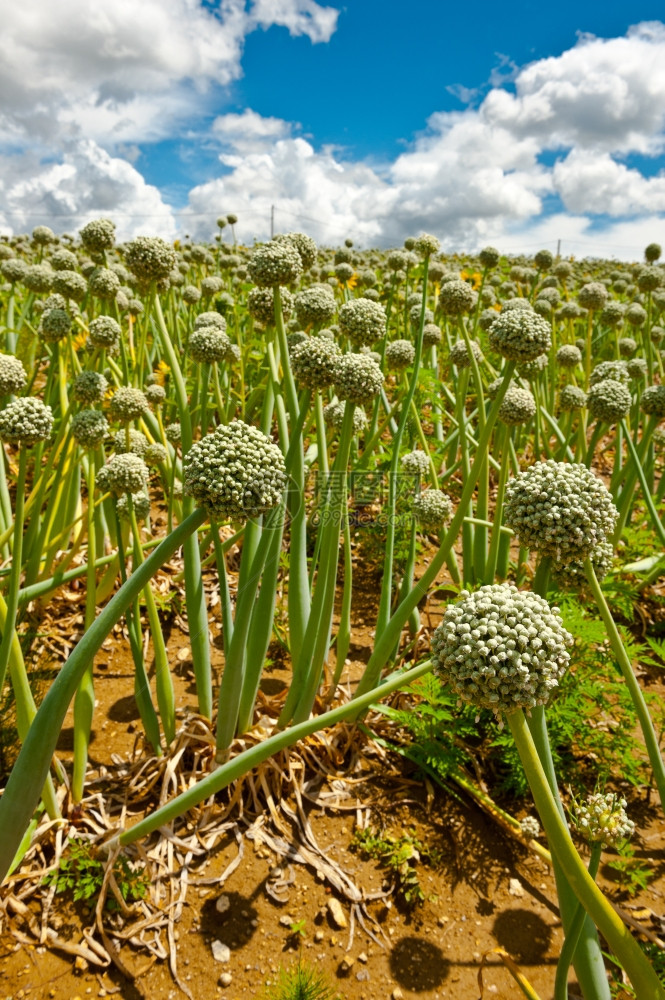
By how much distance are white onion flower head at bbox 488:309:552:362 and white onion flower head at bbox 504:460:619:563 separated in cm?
52

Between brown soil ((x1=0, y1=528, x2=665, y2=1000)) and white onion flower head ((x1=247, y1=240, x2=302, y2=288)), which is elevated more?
white onion flower head ((x1=247, y1=240, x2=302, y2=288))

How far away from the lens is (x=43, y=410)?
215 cm

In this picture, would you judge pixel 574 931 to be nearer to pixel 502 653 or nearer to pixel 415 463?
pixel 502 653

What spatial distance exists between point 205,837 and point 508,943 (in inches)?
48.4

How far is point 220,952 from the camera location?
2.06 metres

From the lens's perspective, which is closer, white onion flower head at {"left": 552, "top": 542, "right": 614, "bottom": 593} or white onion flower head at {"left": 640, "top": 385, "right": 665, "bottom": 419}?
white onion flower head at {"left": 552, "top": 542, "right": 614, "bottom": 593}

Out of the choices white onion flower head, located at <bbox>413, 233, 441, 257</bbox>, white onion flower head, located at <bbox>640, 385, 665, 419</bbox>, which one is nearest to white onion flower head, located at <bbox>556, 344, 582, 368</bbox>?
white onion flower head, located at <bbox>640, 385, 665, 419</bbox>

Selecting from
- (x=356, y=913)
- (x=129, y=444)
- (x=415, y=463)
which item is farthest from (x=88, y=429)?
(x=356, y=913)

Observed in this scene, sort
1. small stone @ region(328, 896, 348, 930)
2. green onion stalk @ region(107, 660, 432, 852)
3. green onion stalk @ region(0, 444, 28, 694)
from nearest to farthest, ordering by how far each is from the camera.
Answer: green onion stalk @ region(107, 660, 432, 852)
green onion stalk @ region(0, 444, 28, 694)
small stone @ region(328, 896, 348, 930)

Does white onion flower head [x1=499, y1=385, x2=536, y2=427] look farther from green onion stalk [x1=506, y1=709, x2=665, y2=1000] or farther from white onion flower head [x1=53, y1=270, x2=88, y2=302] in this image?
white onion flower head [x1=53, y1=270, x2=88, y2=302]

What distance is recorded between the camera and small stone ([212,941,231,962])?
6.70ft

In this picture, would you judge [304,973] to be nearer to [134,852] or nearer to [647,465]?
[134,852]

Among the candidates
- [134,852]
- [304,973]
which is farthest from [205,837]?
[304,973]

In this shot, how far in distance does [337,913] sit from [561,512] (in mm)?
1809
